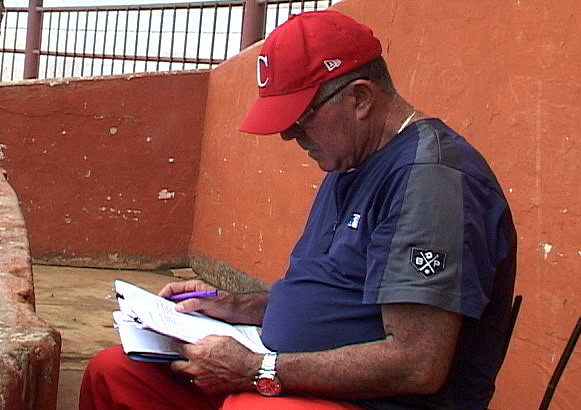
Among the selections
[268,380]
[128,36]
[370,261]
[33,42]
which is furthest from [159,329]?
[33,42]

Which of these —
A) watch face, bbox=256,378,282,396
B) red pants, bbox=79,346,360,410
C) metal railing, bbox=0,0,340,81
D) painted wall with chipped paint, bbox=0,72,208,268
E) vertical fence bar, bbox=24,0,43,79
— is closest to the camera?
watch face, bbox=256,378,282,396

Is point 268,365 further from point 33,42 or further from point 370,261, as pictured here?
point 33,42

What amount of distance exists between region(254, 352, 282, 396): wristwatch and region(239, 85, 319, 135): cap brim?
18.6 inches

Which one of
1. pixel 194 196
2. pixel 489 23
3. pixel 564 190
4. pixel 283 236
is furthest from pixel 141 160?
pixel 564 190

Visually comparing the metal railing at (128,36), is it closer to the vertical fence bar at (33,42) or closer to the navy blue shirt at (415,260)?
the vertical fence bar at (33,42)

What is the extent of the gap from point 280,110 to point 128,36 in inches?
335

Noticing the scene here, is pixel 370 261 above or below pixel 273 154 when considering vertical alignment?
above

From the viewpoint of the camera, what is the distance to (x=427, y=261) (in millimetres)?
2150

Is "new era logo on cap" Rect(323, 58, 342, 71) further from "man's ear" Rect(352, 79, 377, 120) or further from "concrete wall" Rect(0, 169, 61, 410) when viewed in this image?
"concrete wall" Rect(0, 169, 61, 410)

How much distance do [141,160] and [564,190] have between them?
16.5 feet

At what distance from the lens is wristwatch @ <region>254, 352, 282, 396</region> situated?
2287mm

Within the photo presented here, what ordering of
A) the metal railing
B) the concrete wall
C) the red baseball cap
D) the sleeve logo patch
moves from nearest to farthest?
1. the concrete wall
2. the sleeve logo patch
3. the red baseball cap
4. the metal railing

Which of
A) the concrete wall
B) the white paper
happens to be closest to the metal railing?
the white paper

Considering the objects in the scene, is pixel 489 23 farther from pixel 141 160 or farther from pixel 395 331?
pixel 141 160
